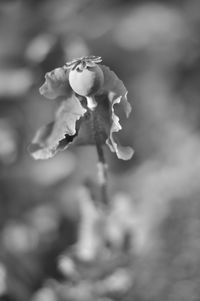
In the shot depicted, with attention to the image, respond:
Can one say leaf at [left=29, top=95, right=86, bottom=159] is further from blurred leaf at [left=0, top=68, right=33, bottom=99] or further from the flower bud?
blurred leaf at [left=0, top=68, right=33, bottom=99]

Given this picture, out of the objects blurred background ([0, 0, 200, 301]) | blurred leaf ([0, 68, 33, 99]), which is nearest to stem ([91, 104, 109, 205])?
blurred background ([0, 0, 200, 301])

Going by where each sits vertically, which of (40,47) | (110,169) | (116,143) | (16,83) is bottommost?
(116,143)

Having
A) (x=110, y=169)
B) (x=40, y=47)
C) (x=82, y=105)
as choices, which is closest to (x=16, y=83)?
(x=40, y=47)

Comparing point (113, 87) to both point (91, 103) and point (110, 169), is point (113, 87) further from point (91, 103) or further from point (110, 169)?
point (110, 169)

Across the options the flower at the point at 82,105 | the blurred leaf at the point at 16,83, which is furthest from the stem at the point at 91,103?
the blurred leaf at the point at 16,83

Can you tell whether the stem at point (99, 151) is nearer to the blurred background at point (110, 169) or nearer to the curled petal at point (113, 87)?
the curled petal at point (113, 87)

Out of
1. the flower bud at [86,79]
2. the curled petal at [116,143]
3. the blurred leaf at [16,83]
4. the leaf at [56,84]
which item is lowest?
the curled petal at [116,143]

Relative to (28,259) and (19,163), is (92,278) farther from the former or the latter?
(19,163)
